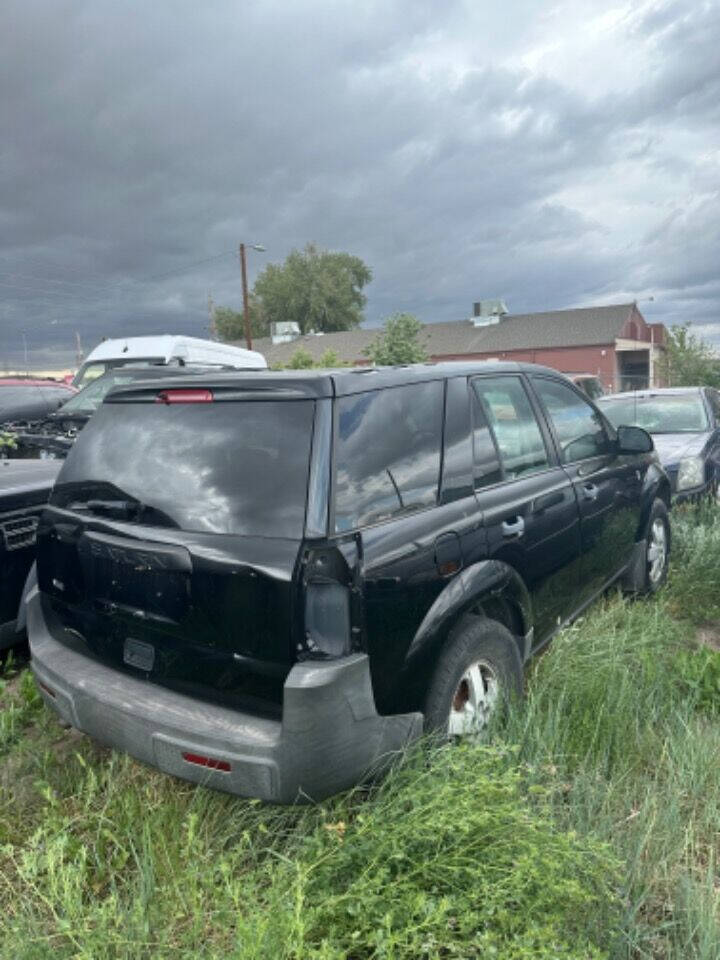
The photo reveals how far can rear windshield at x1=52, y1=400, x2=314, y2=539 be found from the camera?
2.32m

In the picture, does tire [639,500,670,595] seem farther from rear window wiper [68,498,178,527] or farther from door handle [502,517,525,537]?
rear window wiper [68,498,178,527]

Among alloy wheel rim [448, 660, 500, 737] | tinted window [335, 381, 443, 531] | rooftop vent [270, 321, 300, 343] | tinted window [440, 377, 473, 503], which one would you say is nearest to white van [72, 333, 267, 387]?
tinted window [440, 377, 473, 503]

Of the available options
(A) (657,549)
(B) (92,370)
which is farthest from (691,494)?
(B) (92,370)

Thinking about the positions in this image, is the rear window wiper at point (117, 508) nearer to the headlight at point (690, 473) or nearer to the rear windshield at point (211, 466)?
the rear windshield at point (211, 466)

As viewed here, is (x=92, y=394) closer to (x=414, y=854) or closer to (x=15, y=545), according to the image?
(x=15, y=545)

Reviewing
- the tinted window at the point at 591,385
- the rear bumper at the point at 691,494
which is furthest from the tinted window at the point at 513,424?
the tinted window at the point at 591,385

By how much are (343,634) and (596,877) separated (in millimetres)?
972

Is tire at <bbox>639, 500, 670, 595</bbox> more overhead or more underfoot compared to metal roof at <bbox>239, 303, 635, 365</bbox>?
more underfoot

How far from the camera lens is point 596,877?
6.36ft

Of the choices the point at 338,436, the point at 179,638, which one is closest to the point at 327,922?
the point at 179,638

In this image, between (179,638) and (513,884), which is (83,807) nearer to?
(179,638)

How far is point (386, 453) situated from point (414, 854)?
1.30 m

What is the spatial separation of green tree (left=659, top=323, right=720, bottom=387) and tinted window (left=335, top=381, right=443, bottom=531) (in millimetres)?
25980

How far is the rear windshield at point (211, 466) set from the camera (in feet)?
7.62
